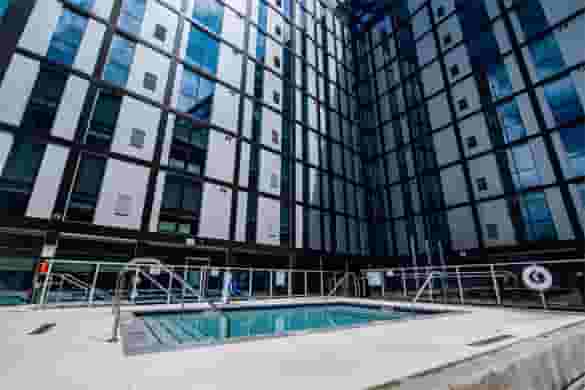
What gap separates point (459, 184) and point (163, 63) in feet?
62.3

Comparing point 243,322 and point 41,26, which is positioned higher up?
point 41,26

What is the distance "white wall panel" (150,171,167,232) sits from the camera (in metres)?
11.7

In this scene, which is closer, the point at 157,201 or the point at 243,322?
the point at 243,322

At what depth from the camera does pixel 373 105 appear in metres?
24.0

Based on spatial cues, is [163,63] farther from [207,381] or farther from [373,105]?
[373,105]

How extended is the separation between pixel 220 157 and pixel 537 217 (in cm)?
1721

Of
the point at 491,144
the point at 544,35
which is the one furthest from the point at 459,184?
the point at 544,35

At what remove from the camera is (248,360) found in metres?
2.58

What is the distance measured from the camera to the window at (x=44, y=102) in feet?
32.1

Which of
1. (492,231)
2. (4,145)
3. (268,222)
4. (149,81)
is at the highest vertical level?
(149,81)

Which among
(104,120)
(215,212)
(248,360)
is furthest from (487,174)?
(104,120)

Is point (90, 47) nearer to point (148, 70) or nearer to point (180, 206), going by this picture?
point (148, 70)

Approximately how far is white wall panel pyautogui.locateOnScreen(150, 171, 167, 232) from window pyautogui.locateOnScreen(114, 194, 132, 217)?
95 cm

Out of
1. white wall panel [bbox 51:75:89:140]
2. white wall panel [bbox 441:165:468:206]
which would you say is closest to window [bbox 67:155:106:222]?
white wall panel [bbox 51:75:89:140]
